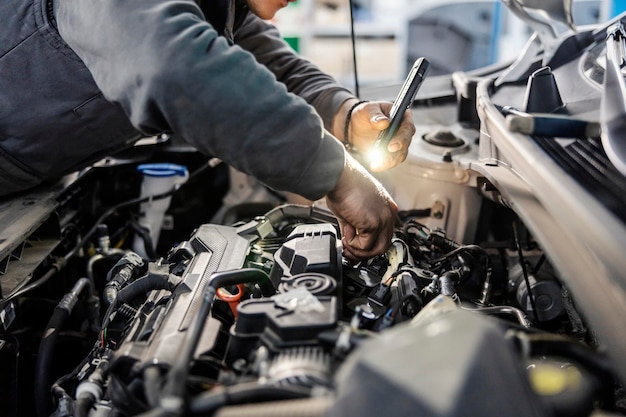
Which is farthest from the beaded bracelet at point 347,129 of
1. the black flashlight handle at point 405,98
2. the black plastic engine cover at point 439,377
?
the black plastic engine cover at point 439,377

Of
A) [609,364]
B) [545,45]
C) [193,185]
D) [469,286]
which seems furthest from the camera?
[193,185]

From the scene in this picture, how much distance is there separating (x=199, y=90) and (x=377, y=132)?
0.69 m

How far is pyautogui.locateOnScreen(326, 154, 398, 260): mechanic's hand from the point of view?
3.56 ft

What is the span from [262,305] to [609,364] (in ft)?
1.43

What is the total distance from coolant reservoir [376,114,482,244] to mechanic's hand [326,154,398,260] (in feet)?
1.30

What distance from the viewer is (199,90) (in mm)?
953

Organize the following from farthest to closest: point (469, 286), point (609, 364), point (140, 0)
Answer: point (469, 286) < point (140, 0) < point (609, 364)

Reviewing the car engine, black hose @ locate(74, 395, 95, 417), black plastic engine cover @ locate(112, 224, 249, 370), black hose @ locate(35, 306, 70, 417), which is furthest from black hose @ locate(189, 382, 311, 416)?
black hose @ locate(35, 306, 70, 417)

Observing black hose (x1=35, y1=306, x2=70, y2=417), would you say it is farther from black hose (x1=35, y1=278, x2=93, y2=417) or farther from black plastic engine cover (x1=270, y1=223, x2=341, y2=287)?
black plastic engine cover (x1=270, y1=223, x2=341, y2=287)

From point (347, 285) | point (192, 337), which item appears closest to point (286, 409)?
point (192, 337)

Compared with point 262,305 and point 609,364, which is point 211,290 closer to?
point 262,305

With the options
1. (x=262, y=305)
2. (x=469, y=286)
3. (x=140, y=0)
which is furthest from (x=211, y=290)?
(x=469, y=286)

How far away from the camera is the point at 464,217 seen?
1502 millimetres

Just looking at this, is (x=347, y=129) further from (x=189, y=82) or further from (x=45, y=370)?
(x=45, y=370)
